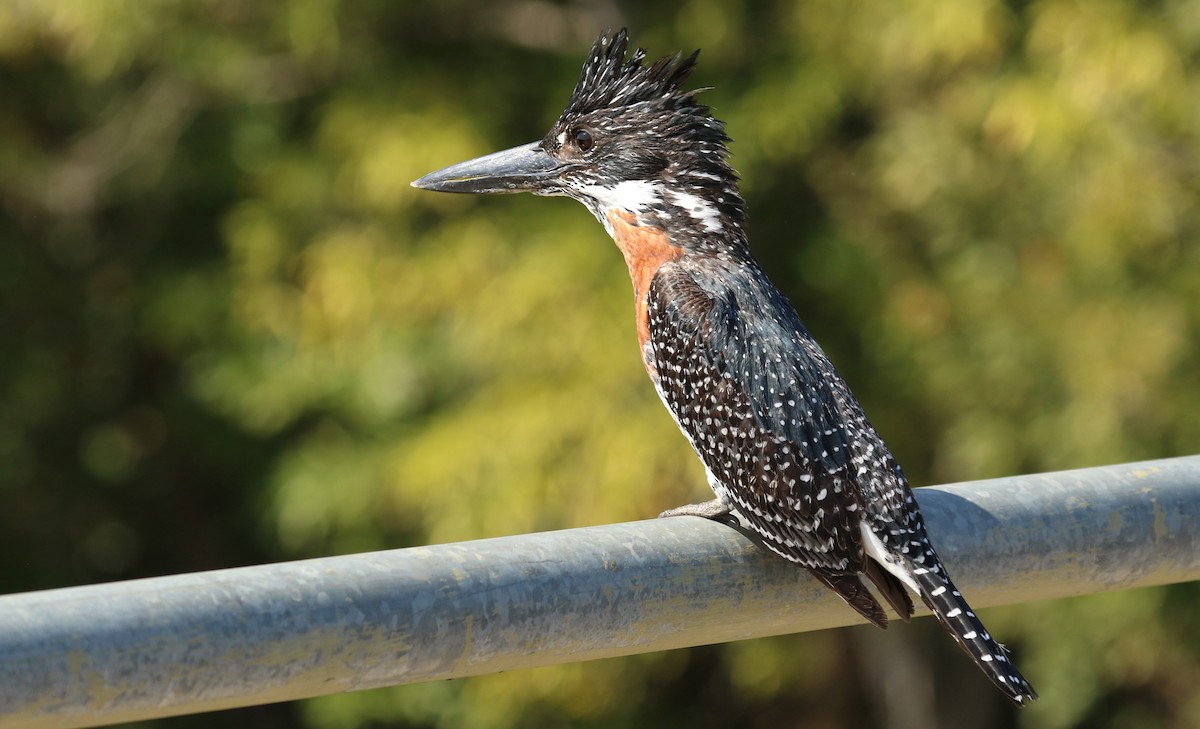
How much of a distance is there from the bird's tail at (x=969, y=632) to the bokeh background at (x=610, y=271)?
3467mm

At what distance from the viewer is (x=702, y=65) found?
718cm

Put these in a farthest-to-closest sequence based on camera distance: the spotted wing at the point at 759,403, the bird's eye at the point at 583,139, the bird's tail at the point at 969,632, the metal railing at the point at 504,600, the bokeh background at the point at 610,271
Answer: the bokeh background at the point at 610,271, the bird's eye at the point at 583,139, the spotted wing at the point at 759,403, the bird's tail at the point at 969,632, the metal railing at the point at 504,600

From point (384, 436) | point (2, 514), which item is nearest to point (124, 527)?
point (2, 514)

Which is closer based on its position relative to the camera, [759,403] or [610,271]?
[759,403]

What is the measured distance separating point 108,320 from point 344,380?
7.76 feet

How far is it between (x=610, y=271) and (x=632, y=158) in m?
2.68

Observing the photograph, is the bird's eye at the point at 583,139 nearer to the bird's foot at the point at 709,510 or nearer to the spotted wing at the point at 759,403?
the spotted wing at the point at 759,403

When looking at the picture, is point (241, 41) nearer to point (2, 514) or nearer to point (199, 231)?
point (199, 231)

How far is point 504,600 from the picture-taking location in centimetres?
185

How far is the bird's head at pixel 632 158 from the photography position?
12.5 ft

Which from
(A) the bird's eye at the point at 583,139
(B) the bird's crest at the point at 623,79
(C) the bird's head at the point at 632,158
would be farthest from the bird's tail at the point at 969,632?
(A) the bird's eye at the point at 583,139

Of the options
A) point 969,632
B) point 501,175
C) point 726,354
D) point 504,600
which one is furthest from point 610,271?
point 504,600

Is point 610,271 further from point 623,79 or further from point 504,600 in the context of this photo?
point 504,600

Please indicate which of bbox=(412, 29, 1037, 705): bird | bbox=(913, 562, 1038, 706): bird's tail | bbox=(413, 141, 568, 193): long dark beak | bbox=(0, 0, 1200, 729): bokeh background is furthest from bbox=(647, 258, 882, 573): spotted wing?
bbox=(0, 0, 1200, 729): bokeh background
